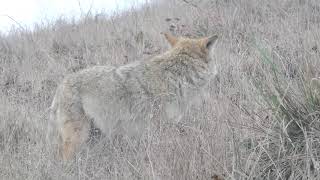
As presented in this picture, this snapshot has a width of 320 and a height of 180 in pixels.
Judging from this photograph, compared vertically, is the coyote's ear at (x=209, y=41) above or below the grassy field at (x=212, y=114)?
above

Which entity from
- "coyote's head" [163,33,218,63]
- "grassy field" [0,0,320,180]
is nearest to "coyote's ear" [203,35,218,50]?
"coyote's head" [163,33,218,63]

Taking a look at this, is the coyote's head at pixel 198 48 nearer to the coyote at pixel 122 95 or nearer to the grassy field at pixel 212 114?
the coyote at pixel 122 95

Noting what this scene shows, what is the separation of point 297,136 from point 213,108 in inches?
34.4

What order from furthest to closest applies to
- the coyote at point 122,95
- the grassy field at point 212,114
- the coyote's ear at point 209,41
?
the coyote's ear at point 209,41, the coyote at point 122,95, the grassy field at point 212,114

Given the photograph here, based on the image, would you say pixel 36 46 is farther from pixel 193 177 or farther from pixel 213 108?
pixel 193 177

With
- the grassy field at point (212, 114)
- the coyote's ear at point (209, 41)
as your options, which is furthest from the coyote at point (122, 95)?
the grassy field at point (212, 114)

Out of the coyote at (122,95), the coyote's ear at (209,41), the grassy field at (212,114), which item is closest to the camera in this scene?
the grassy field at (212,114)

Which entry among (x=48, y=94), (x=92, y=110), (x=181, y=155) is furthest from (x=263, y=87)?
(x=48, y=94)

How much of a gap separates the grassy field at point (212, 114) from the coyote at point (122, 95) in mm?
166

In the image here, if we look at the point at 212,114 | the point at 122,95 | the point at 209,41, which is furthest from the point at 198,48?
the point at 212,114

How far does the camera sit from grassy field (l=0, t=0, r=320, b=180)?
3703mm

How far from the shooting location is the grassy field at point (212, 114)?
3.70 metres

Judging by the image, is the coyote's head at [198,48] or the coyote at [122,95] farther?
the coyote's head at [198,48]

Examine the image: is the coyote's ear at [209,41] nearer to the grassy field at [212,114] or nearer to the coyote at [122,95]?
the coyote at [122,95]
